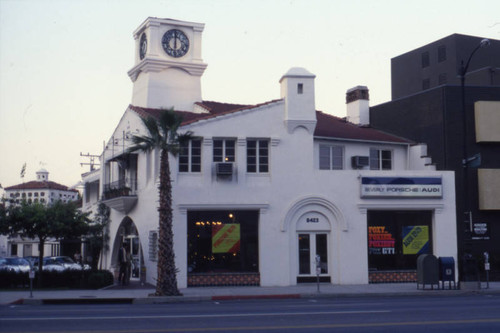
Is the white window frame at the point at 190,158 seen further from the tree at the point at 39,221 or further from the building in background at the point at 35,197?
the building in background at the point at 35,197

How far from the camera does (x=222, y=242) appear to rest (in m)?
28.4

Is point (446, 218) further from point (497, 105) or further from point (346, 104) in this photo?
point (346, 104)

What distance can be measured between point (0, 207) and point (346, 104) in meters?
19.9

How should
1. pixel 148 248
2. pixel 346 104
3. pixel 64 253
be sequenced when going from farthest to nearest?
pixel 64 253
pixel 346 104
pixel 148 248

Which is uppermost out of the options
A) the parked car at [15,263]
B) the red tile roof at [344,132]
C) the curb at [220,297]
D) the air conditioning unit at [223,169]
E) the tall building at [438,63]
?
the tall building at [438,63]

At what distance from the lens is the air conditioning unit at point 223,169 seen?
92.3 feet

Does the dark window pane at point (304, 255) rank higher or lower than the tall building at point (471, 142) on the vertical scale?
lower

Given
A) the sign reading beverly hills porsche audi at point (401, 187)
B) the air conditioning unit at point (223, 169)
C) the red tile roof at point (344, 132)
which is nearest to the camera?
the air conditioning unit at point (223, 169)

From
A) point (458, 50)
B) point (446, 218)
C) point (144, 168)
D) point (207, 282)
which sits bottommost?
point (207, 282)

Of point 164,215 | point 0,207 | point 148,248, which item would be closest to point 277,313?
point 164,215

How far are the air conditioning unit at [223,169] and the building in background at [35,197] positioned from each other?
26.6 metres

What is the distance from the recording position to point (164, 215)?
79.2 ft

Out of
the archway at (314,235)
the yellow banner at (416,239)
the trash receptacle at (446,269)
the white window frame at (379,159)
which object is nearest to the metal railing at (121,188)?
the archway at (314,235)

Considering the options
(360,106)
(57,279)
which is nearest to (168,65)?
(360,106)
